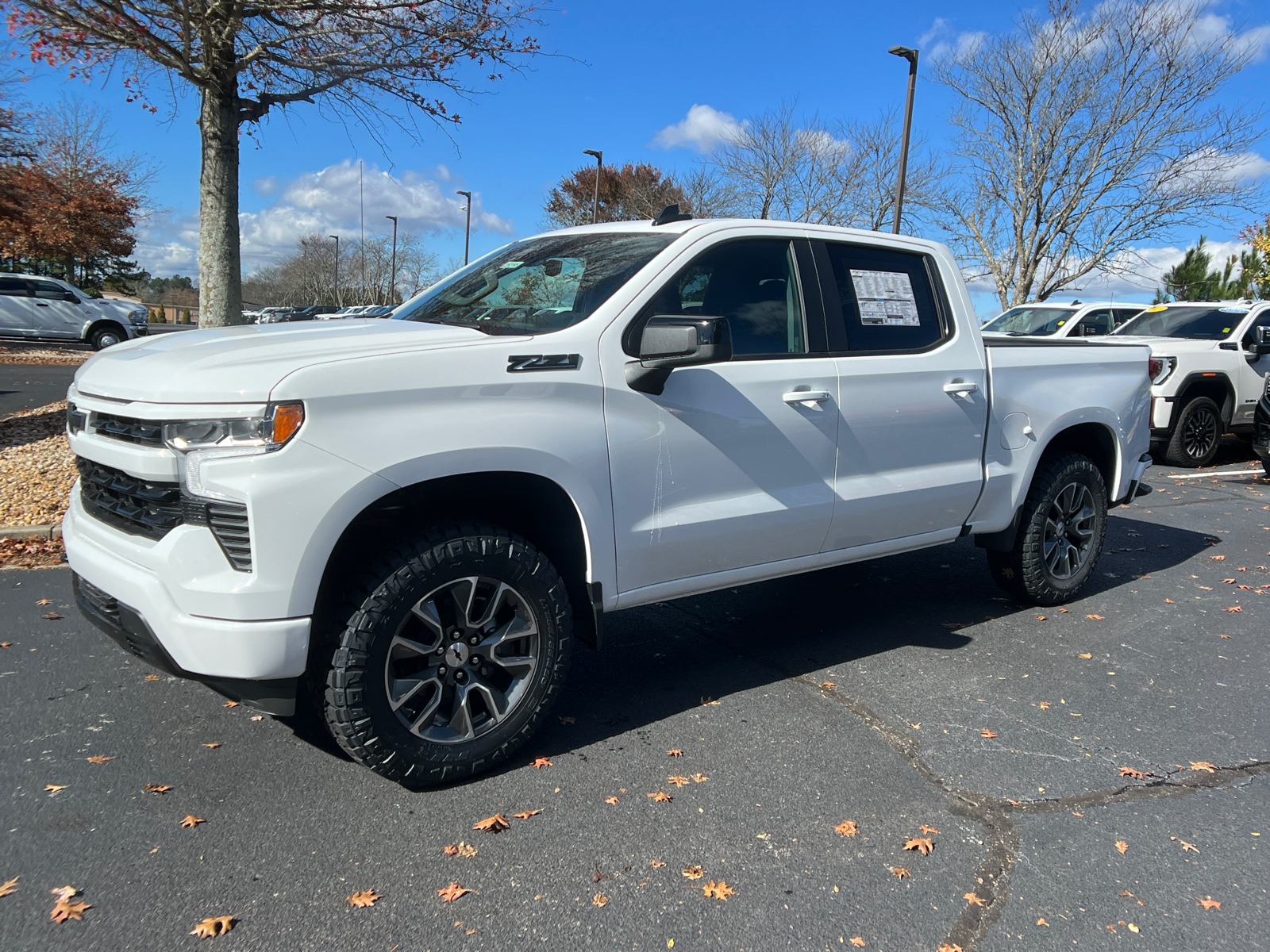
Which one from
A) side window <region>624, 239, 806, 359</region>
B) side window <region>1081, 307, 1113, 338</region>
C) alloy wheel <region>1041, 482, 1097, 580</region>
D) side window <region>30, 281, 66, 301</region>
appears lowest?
alloy wheel <region>1041, 482, 1097, 580</region>

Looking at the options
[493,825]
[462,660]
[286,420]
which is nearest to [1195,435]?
[462,660]

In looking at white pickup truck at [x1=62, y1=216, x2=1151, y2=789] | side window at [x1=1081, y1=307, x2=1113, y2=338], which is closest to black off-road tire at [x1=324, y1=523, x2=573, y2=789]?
white pickup truck at [x1=62, y1=216, x2=1151, y2=789]

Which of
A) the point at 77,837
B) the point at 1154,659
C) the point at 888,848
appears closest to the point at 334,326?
the point at 77,837

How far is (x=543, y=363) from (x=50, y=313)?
78.5 feet

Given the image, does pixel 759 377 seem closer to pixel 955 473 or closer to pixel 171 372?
pixel 955 473

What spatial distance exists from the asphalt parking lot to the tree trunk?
161 inches

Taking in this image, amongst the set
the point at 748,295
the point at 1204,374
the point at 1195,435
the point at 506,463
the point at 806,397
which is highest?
the point at 748,295

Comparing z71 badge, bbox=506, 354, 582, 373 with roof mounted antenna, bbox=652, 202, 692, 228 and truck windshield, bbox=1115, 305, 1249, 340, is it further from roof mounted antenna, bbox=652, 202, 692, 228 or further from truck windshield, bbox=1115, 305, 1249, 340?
truck windshield, bbox=1115, 305, 1249, 340

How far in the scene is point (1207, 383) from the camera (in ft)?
35.3

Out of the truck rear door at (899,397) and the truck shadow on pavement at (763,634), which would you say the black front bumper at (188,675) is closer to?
the truck shadow on pavement at (763,634)

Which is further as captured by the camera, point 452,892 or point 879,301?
point 879,301

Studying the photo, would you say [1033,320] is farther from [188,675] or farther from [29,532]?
[188,675]

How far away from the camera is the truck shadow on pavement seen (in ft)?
12.3

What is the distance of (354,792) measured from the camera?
3090mm
